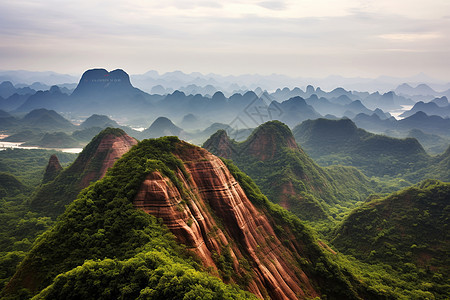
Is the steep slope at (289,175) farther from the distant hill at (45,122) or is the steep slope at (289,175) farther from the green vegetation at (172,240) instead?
the distant hill at (45,122)

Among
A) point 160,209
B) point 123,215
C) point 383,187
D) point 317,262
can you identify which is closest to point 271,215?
point 317,262

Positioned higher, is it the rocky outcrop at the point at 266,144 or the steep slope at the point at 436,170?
the rocky outcrop at the point at 266,144

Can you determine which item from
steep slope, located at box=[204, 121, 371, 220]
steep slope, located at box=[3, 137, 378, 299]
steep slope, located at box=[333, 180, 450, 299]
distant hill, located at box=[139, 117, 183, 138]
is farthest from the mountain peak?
distant hill, located at box=[139, 117, 183, 138]

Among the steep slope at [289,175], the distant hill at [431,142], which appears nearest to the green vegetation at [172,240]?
the steep slope at [289,175]

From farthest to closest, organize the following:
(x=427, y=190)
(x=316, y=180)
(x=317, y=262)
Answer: (x=316, y=180)
(x=427, y=190)
(x=317, y=262)

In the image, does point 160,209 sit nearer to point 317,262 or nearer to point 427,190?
point 317,262

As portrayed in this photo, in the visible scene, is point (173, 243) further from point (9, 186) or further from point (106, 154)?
point (9, 186)

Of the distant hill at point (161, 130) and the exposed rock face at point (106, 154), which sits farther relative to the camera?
the distant hill at point (161, 130)
